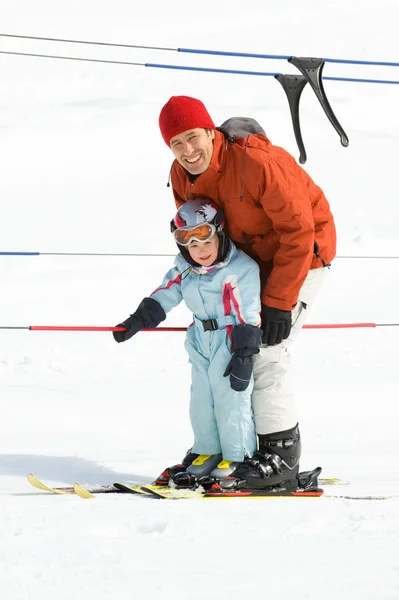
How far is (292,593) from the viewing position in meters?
2.62

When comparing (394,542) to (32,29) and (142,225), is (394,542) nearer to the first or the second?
(142,225)

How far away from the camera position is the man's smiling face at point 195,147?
384cm

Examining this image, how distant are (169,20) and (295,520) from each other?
18.6m

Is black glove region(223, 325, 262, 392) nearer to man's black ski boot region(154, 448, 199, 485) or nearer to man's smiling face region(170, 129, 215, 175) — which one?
man's black ski boot region(154, 448, 199, 485)

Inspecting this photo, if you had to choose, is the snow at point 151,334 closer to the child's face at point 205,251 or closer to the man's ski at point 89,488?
the man's ski at point 89,488

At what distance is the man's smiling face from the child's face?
0.29 metres

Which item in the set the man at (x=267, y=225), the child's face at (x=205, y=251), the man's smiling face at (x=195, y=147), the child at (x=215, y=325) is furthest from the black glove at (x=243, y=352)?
the man's smiling face at (x=195, y=147)

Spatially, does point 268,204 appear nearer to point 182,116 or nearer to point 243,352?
point 182,116

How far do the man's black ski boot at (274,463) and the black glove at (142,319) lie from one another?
2.20 ft

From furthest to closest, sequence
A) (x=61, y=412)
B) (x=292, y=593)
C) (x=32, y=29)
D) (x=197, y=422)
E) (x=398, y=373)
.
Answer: (x=32, y=29) → (x=398, y=373) → (x=61, y=412) → (x=197, y=422) → (x=292, y=593)

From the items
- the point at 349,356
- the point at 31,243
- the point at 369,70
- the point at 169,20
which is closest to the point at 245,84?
the point at 369,70

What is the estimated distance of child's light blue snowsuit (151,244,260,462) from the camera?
Answer: 155 inches

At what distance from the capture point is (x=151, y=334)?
24.8 feet

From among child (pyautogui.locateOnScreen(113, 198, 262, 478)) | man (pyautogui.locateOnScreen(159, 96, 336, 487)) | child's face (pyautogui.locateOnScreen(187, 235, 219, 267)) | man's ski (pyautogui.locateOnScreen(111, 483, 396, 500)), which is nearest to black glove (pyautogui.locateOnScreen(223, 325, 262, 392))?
child (pyautogui.locateOnScreen(113, 198, 262, 478))
